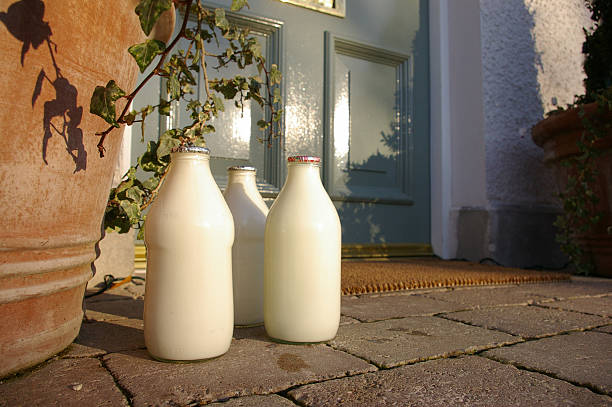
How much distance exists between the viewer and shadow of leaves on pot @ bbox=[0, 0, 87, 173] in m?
0.59

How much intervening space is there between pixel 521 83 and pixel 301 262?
238 cm

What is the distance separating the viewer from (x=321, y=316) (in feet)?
2.77

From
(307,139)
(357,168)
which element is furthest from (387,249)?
(307,139)

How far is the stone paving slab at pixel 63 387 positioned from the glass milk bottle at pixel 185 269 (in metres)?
0.10

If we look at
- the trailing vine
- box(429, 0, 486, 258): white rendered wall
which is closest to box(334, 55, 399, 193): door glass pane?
box(429, 0, 486, 258): white rendered wall

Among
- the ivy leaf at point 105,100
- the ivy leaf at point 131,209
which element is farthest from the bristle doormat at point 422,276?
the ivy leaf at point 105,100

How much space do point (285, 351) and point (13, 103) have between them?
23.1 inches

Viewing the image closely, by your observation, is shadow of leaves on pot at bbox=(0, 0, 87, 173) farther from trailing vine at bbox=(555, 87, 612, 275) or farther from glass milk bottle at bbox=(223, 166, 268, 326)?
trailing vine at bbox=(555, 87, 612, 275)

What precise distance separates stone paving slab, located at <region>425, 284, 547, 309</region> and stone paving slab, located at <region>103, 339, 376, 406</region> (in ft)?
2.32

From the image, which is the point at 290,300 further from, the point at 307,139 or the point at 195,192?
the point at 307,139

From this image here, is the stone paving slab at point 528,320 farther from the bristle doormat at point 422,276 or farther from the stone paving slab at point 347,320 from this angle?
the bristle doormat at point 422,276

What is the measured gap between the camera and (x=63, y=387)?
63cm

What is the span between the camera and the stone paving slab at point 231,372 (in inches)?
24.2

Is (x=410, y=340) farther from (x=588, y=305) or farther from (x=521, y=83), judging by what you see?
(x=521, y=83)
